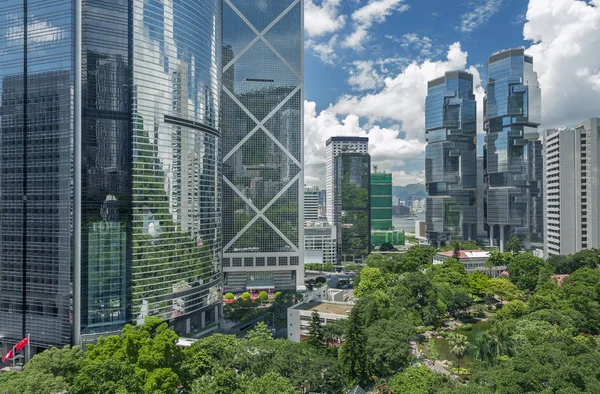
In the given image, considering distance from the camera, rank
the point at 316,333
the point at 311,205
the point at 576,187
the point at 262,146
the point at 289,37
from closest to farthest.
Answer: the point at 316,333, the point at 576,187, the point at 262,146, the point at 289,37, the point at 311,205

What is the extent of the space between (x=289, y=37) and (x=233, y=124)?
21794mm

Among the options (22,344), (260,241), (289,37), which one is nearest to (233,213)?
(260,241)

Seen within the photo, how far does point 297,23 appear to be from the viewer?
76.8 metres

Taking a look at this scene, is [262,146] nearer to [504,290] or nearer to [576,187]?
[504,290]

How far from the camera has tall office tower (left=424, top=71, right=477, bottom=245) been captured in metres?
110

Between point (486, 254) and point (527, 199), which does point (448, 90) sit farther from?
point (486, 254)

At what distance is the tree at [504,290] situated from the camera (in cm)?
5191

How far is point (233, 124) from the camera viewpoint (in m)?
73.6

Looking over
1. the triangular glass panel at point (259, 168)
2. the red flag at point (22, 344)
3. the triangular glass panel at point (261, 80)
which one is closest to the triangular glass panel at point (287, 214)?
the triangular glass panel at point (259, 168)

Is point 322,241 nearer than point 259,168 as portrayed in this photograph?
No

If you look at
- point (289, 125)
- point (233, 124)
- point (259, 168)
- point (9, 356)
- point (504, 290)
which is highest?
point (289, 125)

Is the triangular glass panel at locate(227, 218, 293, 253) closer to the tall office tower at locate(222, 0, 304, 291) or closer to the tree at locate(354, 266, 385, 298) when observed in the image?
the tall office tower at locate(222, 0, 304, 291)

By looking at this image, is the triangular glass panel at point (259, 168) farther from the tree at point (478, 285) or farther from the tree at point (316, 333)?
the tree at point (316, 333)

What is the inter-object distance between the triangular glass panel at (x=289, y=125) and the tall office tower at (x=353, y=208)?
3448 centimetres
